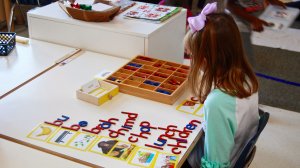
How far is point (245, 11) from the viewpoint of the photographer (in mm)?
2396

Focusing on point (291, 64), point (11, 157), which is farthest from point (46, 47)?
point (291, 64)

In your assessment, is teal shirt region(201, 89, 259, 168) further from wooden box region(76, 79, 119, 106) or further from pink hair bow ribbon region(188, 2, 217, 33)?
wooden box region(76, 79, 119, 106)

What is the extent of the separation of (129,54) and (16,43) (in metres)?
0.68

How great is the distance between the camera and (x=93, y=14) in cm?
199

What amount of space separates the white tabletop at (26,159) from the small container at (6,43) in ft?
2.72

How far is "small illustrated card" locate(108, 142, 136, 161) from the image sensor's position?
4.10ft

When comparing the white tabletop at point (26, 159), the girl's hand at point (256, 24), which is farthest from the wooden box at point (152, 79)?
the girl's hand at point (256, 24)

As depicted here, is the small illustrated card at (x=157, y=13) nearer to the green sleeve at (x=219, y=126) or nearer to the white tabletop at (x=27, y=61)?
the white tabletop at (x=27, y=61)

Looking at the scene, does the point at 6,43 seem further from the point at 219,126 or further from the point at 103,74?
the point at 219,126

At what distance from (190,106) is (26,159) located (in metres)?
0.67

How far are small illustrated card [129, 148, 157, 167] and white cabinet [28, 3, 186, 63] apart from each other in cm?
75

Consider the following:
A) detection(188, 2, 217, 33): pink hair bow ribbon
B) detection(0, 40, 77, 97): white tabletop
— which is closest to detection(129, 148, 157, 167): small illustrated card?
detection(188, 2, 217, 33): pink hair bow ribbon

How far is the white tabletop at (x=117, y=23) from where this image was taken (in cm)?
194

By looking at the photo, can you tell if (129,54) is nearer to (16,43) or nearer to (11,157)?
(16,43)
